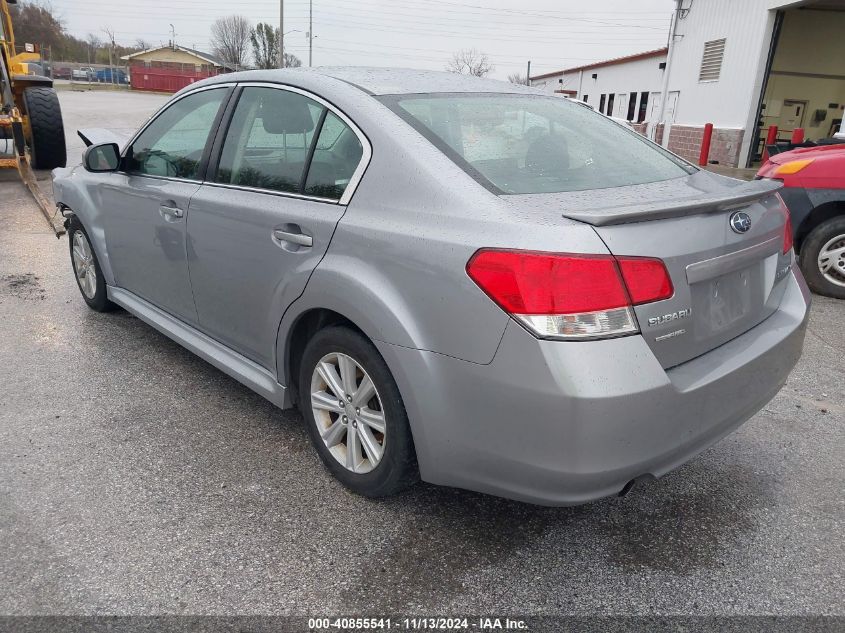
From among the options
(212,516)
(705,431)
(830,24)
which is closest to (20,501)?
(212,516)

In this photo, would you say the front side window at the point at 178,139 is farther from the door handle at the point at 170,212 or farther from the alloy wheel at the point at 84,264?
the alloy wheel at the point at 84,264

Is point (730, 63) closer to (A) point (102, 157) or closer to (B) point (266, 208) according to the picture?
(A) point (102, 157)

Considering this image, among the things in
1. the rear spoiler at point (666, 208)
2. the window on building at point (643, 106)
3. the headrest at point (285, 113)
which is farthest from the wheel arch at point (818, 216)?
the window on building at point (643, 106)

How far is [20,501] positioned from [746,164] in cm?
1836

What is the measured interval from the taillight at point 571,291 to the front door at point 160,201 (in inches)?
77.6

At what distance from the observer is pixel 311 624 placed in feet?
6.55

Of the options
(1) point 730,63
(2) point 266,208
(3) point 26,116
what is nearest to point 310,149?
(2) point 266,208

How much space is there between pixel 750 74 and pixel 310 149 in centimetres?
1717

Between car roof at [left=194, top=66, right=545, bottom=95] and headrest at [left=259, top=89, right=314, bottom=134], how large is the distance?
0.08 m

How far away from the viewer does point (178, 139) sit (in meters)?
3.53

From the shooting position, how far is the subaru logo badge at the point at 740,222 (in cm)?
221

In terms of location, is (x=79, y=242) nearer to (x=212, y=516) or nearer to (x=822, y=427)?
(x=212, y=516)

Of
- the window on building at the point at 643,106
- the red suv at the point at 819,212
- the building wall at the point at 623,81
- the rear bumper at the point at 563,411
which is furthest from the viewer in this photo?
the window on building at the point at 643,106

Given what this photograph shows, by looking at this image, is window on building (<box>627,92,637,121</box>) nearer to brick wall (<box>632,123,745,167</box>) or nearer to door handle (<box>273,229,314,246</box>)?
brick wall (<box>632,123,745,167</box>)
